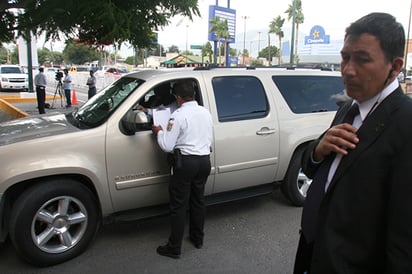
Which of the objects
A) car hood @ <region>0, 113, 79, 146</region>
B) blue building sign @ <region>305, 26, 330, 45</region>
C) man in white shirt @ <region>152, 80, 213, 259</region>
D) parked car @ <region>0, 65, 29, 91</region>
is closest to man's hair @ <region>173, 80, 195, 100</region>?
man in white shirt @ <region>152, 80, 213, 259</region>

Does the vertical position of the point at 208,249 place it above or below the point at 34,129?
below

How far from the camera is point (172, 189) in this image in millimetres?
3369

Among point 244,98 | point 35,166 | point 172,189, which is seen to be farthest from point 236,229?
point 35,166

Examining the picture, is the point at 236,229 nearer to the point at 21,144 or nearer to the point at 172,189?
the point at 172,189

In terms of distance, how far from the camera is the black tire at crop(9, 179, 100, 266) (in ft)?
10.2

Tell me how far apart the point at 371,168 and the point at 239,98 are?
9.99 ft

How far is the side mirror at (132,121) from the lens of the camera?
3.37 meters

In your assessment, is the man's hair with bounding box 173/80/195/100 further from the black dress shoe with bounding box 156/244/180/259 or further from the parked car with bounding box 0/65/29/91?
the parked car with bounding box 0/65/29/91

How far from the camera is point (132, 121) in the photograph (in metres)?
3.44

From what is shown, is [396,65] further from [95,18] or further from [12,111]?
[12,111]

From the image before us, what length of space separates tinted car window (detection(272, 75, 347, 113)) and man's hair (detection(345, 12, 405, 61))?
127 inches

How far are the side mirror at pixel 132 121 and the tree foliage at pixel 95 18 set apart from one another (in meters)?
1.26

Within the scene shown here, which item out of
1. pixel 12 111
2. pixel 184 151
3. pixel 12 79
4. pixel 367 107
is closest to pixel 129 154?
pixel 184 151

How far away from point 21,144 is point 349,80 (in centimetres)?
283
